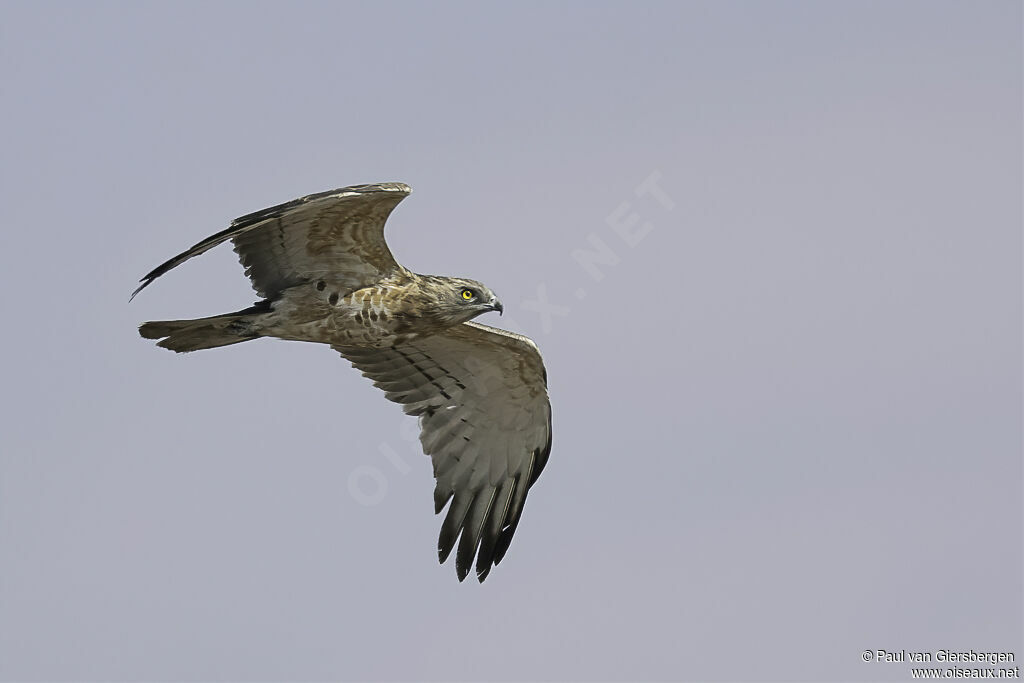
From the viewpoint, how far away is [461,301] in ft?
57.9

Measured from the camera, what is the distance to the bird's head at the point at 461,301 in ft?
57.8

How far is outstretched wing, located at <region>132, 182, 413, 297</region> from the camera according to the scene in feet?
54.9

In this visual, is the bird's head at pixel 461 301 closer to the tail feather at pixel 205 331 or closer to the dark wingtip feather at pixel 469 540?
the tail feather at pixel 205 331

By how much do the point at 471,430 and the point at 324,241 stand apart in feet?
11.2

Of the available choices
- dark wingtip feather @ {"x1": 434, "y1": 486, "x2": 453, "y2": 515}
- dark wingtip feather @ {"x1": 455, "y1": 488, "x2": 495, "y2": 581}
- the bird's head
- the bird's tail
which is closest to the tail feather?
the bird's tail

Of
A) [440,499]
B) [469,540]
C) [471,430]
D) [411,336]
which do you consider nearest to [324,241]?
[411,336]

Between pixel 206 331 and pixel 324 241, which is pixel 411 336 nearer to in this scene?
pixel 324 241

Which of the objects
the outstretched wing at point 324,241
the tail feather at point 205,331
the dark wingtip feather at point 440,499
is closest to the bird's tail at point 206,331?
the tail feather at point 205,331

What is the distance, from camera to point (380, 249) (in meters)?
17.6

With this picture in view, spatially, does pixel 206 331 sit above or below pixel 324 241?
below

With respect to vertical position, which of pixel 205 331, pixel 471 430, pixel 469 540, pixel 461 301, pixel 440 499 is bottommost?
pixel 469 540

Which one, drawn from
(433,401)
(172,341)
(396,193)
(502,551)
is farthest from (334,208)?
(502,551)

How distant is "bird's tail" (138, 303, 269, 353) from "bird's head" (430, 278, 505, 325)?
1874 millimetres

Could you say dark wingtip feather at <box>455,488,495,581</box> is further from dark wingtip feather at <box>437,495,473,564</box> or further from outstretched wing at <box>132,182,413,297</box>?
outstretched wing at <box>132,182,413,297</box>
